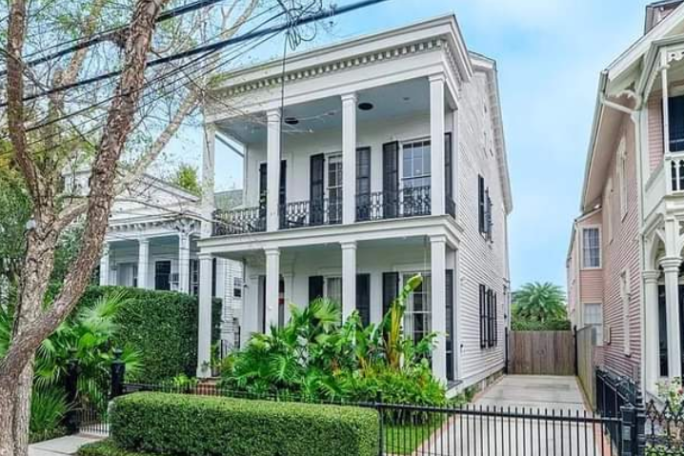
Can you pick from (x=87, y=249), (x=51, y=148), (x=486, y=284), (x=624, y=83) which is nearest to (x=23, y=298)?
(x=87, y=249)

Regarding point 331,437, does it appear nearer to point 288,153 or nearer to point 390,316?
point 390,316

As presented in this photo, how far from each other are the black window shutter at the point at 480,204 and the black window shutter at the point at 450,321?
3567 mm

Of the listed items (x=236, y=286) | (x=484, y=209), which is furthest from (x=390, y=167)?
(x=236, y=286)

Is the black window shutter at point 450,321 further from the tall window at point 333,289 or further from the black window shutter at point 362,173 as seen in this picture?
the tall window at point 333,289

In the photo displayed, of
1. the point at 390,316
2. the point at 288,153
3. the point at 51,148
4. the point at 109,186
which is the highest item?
the point at 288,153

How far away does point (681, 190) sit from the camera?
9.48 metres

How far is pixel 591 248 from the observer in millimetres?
22875

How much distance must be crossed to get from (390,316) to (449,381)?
288cm

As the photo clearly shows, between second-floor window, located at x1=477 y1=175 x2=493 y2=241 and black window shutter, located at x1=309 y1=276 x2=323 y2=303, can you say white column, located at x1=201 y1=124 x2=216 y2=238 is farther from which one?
second-floor window, located at x1=477 y1=175 x2=493 y2=241

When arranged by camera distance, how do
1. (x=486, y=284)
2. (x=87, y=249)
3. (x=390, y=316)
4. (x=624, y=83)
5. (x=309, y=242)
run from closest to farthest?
(x=87, y=249) → (x=390, y=316) → (x=624, y=83) → (x=309, y=242) → (x=486, y=284)

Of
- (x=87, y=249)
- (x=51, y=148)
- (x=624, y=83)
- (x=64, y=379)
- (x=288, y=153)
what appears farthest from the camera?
(x=288, y=153)

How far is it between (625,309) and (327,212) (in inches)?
302

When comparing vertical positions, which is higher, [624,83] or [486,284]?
[624,83]

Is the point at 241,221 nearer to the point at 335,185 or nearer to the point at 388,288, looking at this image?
the point at 335,185
